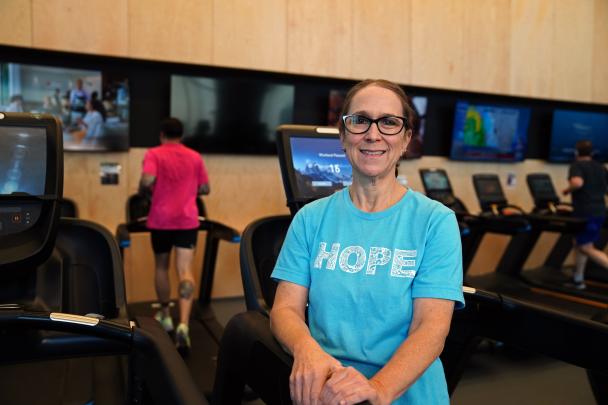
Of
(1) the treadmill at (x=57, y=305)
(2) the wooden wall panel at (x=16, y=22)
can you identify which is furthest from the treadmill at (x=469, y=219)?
(2) the wooden wall panel at (x=16, y=22)

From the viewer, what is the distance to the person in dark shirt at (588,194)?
5.51 m

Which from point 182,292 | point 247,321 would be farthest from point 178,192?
point 247,321

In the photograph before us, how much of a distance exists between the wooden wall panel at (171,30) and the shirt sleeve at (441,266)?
396 cm

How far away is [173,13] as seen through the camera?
476cm

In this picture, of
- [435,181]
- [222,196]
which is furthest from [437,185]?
[222,196]

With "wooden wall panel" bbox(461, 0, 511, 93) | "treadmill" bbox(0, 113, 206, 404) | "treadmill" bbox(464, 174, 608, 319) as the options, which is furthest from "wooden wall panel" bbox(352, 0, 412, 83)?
"treadmill" bbox(0, 113, 206, 404)

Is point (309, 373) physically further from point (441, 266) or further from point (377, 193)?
point (377, 193)

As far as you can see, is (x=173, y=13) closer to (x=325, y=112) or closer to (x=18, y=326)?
(x=325, y=112)

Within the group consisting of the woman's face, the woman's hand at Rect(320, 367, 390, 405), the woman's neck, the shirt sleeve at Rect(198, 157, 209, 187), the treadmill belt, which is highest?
the woman's face

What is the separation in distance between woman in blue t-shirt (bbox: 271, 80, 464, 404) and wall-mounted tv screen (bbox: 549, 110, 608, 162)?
6.32 metres

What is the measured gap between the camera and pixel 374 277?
138cm

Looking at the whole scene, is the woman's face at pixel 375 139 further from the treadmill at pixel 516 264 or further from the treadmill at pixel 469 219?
the treadmill at pixel 516 264

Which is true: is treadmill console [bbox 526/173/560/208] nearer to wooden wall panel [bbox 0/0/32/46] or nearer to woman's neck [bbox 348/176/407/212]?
woman's neck [bbox 348/176/407/212]

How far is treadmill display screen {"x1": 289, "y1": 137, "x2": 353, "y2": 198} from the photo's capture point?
7.75 feet
